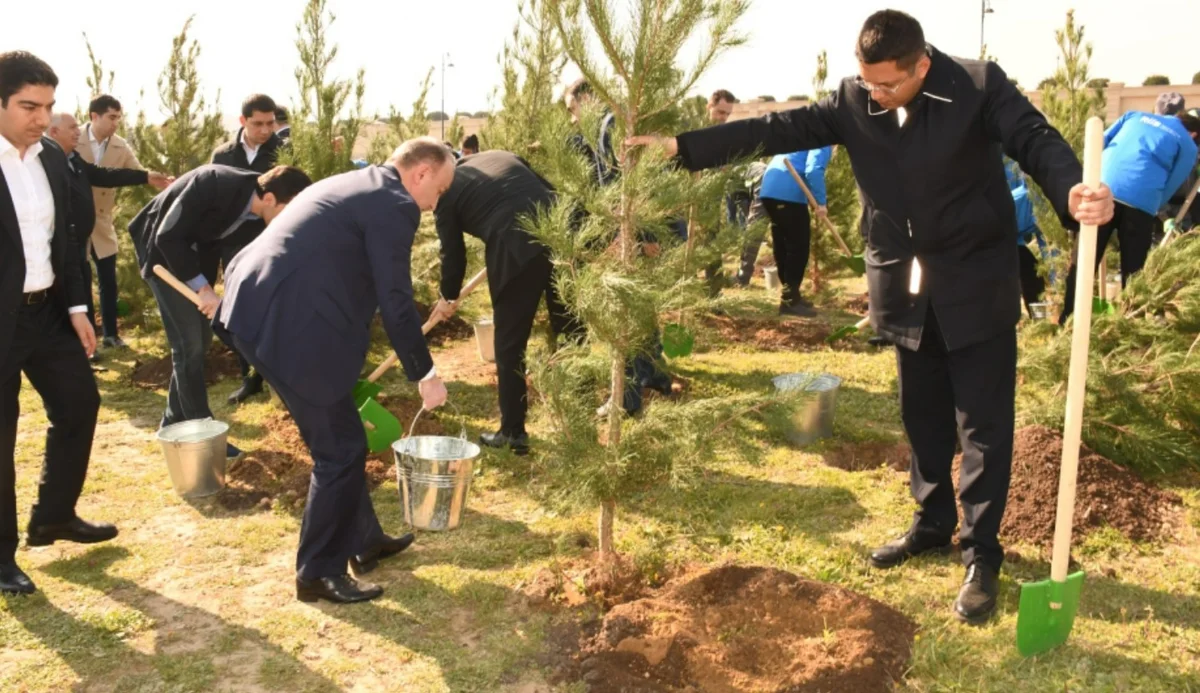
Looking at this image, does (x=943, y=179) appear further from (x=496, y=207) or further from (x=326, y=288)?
(x=496, y=207)

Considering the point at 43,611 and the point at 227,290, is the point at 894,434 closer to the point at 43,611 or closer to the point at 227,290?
the point at 227,290

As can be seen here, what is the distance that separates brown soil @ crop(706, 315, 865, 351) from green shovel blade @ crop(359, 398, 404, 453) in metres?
3.34

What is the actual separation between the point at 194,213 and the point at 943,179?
3687mm

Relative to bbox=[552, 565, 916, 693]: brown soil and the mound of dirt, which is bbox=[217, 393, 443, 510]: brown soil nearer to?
bbox=[552, 565, 916, 693]: brown soil

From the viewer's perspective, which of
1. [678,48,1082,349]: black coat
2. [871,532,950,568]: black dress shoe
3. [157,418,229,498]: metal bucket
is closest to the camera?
[678,48,1082,349]: black coat

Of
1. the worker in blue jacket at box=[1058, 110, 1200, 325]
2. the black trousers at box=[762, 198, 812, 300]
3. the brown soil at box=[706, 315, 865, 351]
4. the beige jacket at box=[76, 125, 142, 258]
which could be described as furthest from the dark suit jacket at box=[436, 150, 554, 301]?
the beige jacket at box=[76, 125, 142, 258]

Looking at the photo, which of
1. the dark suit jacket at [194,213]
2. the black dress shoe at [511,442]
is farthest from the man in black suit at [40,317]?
the black dress shoe at [511,442]

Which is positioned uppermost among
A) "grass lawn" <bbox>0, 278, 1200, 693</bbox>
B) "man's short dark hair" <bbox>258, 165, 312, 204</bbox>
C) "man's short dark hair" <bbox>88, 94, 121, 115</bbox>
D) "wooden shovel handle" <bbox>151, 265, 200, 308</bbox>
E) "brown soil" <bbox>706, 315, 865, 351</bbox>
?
"man's short dark hair" <bbox>88, 94, 121, 115</bbox>

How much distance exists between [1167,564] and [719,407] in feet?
6.98

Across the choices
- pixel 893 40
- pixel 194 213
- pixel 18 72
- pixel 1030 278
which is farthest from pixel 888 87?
pixel 1030 278

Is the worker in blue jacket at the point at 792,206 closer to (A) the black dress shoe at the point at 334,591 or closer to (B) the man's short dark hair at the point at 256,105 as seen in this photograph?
(B) the man's short dark hair at the point at 256,105

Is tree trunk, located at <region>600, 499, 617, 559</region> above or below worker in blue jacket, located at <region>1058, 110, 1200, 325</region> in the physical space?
below

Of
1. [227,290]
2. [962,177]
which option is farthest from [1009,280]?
[227,290]

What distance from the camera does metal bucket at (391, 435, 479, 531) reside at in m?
4.25
